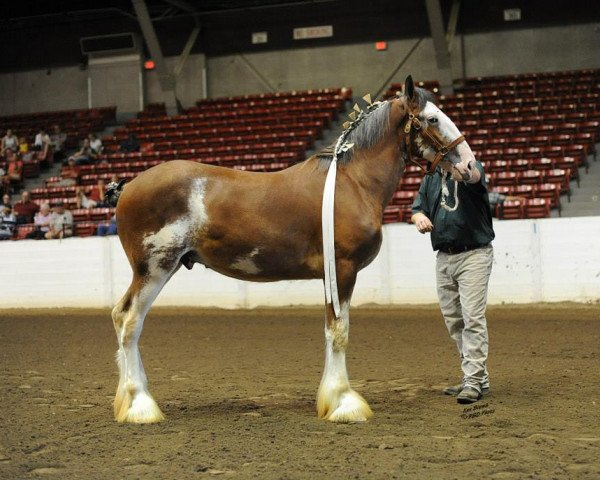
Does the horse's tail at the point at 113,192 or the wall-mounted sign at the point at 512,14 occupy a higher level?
the wall-mounted sign at the point at 512,14

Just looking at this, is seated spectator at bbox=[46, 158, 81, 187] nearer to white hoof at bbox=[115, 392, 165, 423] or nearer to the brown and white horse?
the brown and white horse

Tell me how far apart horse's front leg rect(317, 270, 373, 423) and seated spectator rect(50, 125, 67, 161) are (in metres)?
21.4

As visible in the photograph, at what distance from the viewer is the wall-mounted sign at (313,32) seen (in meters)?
26.7

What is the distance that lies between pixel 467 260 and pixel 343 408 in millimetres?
1661

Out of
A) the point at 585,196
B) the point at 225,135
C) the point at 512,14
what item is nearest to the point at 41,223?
the point at 225,135

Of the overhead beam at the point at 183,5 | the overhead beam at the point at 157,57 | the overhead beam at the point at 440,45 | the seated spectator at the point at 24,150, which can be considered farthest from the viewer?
the overhead beam at the point at 183,5

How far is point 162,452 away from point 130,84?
25094mm

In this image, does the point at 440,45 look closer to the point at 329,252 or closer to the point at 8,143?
the point at 8,143

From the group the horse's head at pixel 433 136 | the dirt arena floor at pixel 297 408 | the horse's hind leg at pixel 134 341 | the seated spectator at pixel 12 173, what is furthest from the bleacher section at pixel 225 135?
the horse's head at pixel 433 136

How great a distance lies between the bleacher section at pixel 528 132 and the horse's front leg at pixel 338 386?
32.8 ft

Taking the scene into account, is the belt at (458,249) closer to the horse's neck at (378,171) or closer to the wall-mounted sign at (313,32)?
the horse's neck at (378,171)

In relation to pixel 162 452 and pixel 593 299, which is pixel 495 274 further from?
pixel 162 452

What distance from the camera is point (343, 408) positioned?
5.76 m

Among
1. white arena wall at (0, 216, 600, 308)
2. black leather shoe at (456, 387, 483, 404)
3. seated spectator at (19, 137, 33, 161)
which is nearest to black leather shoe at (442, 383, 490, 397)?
black leather shoe at (456, 387, 483, 404)
